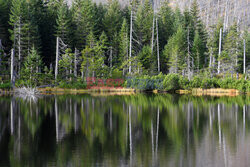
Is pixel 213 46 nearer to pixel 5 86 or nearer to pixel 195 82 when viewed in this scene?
pixel 195 82

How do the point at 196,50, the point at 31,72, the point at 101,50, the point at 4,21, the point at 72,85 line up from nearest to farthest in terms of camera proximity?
the point at 31,72, the point at 72,85, the point at 101,50, the point at 4,21, the point at 196,50

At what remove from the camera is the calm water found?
828 centimetres

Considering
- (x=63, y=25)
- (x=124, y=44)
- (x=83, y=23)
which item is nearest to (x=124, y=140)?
(x=124, y=44)

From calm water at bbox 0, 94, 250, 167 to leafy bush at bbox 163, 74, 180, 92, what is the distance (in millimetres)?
20715

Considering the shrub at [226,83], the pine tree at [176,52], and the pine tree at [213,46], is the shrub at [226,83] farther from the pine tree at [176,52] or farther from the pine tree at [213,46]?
the pine tree at [213,46]

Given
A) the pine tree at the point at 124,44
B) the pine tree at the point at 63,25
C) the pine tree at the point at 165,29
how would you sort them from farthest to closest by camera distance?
the pine tree at the point at 165,29
the pine tree at the point at 124,44
the pine tree at the point at 63,25

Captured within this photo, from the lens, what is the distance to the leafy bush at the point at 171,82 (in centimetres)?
3769

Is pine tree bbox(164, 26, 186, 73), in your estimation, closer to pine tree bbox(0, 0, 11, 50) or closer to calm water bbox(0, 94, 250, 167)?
pine tree bbox(0, 0, 11, 50)

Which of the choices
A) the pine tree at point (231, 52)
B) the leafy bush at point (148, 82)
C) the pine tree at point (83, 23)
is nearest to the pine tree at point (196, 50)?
the pine tree at point (231, 52)

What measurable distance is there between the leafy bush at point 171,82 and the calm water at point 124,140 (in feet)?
68.0

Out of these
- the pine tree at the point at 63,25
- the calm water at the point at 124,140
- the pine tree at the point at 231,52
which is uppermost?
the pine tree at the point at 63,25

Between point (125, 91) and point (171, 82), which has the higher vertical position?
point (171, 82)

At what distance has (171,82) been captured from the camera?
38.0 metres

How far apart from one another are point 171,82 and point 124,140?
2796 cm
